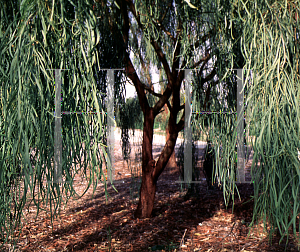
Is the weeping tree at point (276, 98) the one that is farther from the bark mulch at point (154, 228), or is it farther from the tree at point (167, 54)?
the bark mulch at point (154, 228)

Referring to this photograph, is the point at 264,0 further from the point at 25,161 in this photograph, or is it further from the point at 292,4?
the point at 25,161

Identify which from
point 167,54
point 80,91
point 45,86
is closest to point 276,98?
point 80,91

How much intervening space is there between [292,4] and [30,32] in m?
1.43

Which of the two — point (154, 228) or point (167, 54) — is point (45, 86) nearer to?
point (154, 228)

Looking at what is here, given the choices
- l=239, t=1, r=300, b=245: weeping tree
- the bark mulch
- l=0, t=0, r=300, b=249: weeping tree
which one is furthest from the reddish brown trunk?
l=239, t=1, r=300, b=245: weeping tree

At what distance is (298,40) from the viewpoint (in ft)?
5.52

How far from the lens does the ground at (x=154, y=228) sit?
2.77m

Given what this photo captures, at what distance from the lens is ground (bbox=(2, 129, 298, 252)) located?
2768 millimetres

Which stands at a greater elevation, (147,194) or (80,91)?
(80,91)

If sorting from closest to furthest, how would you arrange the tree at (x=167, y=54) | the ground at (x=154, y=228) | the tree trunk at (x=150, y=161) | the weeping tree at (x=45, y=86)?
the weeping tree at (x=45, y=86) < the tree at (x=167, y=54) < the ground at (x=154, y=228) < the tree trunk at (x=150, y=161)

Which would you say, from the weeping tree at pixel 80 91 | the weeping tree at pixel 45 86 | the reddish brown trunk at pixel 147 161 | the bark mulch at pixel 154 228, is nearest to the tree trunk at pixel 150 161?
the reddish brown trunk at pixel 147 161

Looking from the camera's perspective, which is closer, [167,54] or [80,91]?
[80,91]

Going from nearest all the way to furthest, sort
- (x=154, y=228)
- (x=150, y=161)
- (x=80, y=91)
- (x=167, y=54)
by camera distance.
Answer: (x=80, y=91), (x=154, y=228), (x=150, y=161), (x=167, y=54)

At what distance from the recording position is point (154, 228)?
319 centimetres
